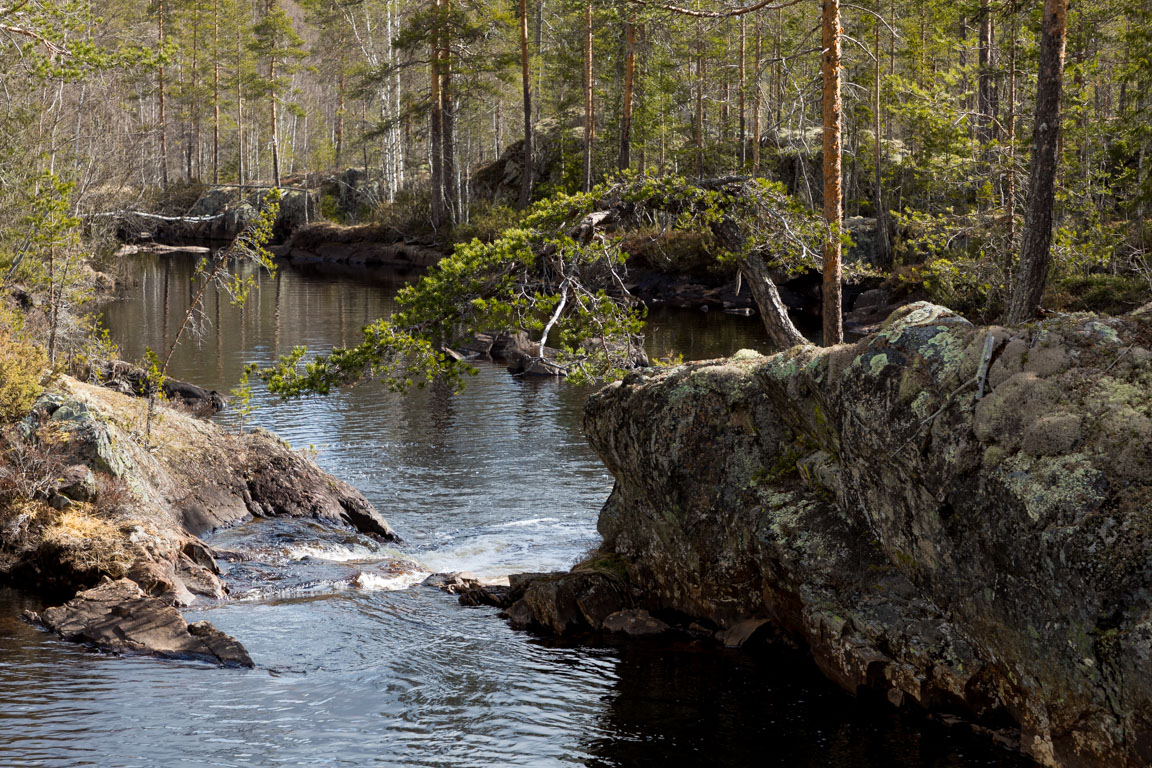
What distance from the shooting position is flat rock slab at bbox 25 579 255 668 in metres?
9.96

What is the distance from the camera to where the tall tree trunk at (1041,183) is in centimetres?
1266

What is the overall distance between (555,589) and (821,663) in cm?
316

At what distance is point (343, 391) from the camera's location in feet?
82.8

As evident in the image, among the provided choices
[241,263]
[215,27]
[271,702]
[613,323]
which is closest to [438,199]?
[241,263]

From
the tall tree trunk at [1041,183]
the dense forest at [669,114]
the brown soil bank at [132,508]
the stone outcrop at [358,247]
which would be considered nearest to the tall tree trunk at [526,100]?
the dense forest at [669,114]

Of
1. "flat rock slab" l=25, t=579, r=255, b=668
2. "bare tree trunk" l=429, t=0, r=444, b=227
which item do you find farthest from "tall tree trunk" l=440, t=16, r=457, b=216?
"flat rock slab" l=25, t=579, r=255, b=668

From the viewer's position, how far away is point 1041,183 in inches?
512

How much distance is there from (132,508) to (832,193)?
32.8 feet

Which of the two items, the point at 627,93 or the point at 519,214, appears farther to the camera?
the point at 519,214

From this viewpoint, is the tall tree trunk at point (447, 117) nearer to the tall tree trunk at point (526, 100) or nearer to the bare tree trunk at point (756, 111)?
the tall tree trunk at point (526, 100)

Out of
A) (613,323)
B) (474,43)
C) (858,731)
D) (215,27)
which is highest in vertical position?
(215,27)

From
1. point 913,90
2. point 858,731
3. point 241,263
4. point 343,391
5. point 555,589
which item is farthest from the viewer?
point 241,263

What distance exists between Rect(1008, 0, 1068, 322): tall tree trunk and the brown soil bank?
9724 millimetres

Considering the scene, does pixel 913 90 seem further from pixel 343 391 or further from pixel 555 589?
pixel 343 391
